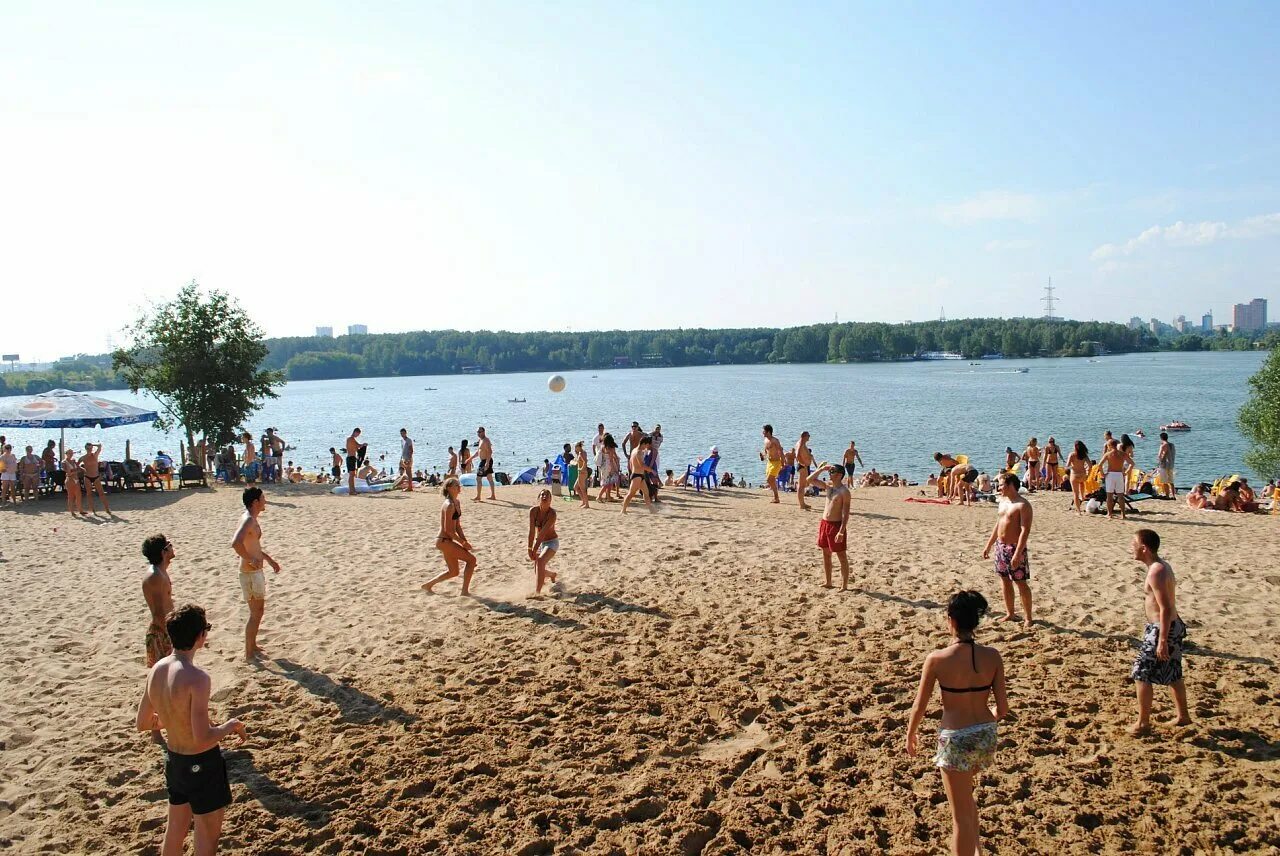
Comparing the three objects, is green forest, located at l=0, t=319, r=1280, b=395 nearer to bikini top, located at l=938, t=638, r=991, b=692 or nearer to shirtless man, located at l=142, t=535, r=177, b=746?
shirtless man, located at l=142, t=535, r=177, b=746

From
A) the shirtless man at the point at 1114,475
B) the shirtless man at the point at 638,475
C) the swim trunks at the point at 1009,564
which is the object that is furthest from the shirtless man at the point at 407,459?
the swim trunks at the point at 1009,564

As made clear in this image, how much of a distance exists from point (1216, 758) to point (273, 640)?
787 cm

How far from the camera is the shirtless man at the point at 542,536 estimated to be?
31.0 ft

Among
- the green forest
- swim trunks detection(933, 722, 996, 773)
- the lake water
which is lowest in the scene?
the lake water

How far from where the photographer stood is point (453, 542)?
31.0 ft

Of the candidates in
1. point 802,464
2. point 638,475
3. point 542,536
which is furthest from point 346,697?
point 802,464

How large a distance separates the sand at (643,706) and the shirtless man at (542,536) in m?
0.35

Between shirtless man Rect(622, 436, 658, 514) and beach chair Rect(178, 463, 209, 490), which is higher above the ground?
shirtless man Rect(622, 436, 658, 514)

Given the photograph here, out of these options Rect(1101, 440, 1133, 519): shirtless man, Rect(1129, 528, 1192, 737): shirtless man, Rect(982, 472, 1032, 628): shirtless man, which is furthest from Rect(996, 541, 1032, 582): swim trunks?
Rect(1101, 440, 1133, 519): shirtless man

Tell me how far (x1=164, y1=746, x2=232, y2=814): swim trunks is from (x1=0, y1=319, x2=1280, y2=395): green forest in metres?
144

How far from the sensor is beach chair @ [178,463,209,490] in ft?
70.2

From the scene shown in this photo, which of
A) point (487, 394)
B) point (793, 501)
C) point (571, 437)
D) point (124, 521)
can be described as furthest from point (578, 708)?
point (487, 394)

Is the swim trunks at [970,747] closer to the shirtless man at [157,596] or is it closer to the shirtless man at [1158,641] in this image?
the shirtless man at [1158,641]

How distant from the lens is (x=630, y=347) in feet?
542
